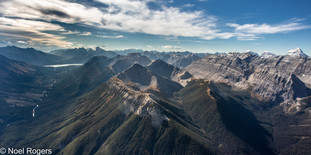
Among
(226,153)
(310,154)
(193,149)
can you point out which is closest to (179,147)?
(193,149)

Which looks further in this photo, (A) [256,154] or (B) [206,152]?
(A) [256,154]

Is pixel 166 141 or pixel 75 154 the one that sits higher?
pixel 166 141

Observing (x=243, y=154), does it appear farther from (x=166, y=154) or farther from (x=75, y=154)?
(x=75, y=154)

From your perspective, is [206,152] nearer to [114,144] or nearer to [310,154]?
[114,144]

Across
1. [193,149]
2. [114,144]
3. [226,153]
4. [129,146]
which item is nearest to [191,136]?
[193,149]

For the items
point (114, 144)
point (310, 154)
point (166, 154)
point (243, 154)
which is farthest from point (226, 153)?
point (114, 144)

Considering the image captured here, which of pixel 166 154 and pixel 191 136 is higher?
pixel 191 136

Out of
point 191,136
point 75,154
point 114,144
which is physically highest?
point 191,136

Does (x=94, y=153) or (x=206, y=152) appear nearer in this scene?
(x=206, y=152)
